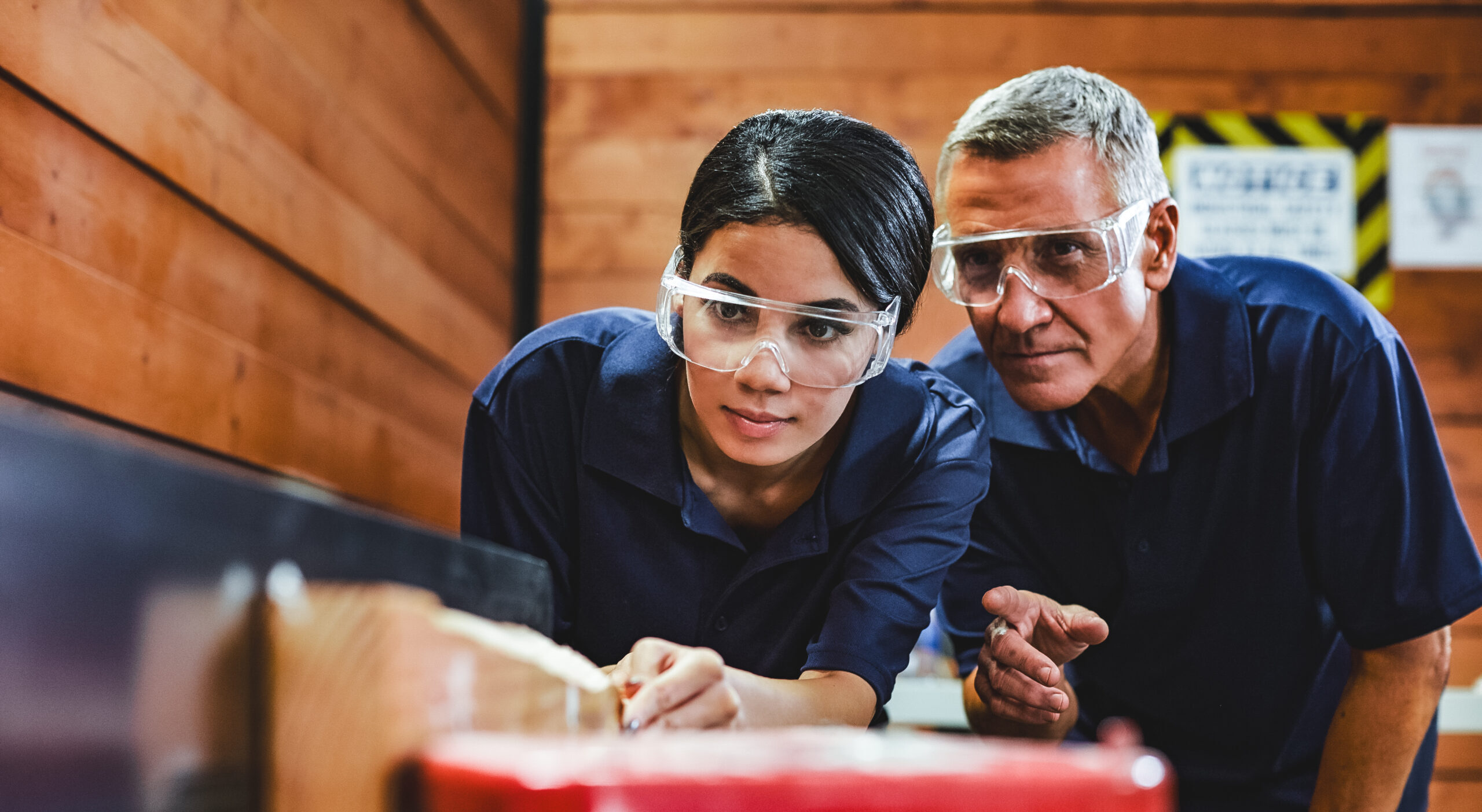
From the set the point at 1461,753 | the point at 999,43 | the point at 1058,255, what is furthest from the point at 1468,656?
the point at 1058,255

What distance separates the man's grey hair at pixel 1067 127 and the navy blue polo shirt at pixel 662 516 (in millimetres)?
429

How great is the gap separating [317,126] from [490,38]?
135cm

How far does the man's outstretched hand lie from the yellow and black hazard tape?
105 inches

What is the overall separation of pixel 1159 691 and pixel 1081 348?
53 centimetres

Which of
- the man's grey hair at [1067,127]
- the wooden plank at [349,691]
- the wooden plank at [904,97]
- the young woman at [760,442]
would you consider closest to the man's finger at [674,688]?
the wooden plank at [349,691]

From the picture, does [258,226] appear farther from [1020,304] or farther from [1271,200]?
[1271,200]

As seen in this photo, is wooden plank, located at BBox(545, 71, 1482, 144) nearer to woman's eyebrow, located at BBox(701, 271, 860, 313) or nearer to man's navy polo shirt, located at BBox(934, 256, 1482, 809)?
man's navy polo shirt, located at BBox(934, 256, 1482, 809)

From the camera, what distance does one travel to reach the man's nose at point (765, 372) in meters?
1.19

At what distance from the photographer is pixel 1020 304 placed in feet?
4.95

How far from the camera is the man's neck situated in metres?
1.64

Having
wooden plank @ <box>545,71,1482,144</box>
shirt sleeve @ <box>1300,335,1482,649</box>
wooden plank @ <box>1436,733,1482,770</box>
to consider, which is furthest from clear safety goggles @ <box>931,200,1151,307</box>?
wooden plank @ <box>1436,733,1482,770</box>

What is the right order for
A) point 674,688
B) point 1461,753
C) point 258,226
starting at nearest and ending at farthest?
point 674,688 < point 258,226 < point 1461,753

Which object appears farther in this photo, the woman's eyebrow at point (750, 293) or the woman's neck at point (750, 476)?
the woman's neck at point (750, 476)

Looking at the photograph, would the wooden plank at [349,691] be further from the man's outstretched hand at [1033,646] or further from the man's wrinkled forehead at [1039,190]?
the man's wrinkled forehead at [1039,190]
